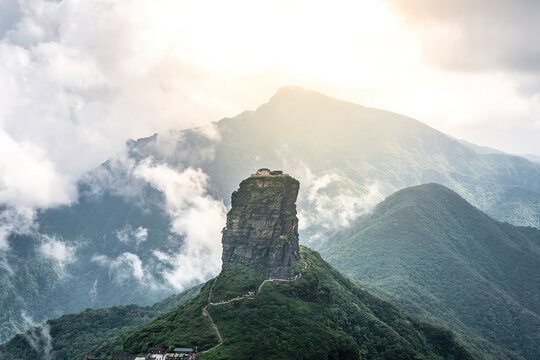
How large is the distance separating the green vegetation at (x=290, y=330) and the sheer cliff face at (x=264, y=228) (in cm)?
728

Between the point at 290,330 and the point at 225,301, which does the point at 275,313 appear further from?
the point at 225,301

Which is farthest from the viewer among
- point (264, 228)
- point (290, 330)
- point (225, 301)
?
point (264, 228)

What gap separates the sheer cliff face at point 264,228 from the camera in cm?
13850

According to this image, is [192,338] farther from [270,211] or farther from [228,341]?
[270,211]

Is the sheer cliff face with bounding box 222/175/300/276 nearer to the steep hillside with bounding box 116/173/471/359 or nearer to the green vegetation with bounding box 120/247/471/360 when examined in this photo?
the steep hillside with bounding box 116/173/471/359

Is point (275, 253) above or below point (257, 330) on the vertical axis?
above

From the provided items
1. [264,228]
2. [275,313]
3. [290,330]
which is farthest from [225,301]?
[264,228]

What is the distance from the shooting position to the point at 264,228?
456 ft

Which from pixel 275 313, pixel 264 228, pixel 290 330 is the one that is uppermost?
pixel 264 228

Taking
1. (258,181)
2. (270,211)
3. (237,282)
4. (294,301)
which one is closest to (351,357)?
(294,301)

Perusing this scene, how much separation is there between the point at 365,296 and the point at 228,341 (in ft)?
331

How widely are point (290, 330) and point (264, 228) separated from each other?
40.8 metres

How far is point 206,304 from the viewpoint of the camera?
12406cm

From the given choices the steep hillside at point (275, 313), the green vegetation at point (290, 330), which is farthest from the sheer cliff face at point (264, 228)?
the green vegetation at point (290, 330)
